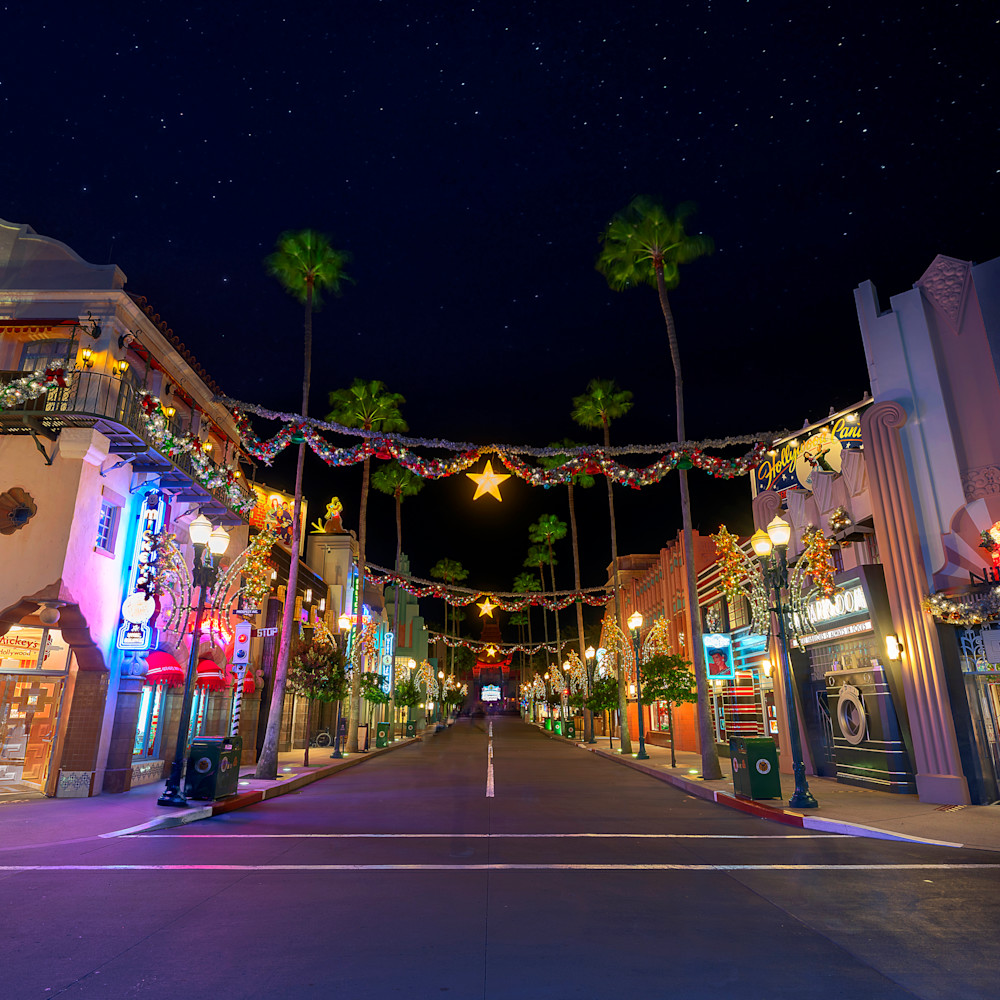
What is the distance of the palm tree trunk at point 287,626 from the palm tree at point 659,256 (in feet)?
34.7

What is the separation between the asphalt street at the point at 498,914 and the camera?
16.7 ft

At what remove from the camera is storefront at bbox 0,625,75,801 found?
17500mm

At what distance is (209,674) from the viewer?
71.9 feet

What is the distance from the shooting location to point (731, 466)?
21.3 meters

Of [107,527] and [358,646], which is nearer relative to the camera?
[107,527]

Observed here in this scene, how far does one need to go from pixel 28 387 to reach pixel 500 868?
614 inches

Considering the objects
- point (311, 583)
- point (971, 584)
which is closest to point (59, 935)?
point (971, 584)

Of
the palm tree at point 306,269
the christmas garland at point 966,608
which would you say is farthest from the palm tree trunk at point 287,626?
the christmas garland at point 966,608

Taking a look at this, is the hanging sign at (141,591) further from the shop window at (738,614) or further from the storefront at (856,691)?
the shop window at (738,614)

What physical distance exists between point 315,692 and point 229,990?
74.6 feet

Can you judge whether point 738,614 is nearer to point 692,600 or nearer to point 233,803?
point 692,600

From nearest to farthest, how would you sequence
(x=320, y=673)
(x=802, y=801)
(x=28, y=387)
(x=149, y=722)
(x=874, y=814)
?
(x=874, y=814), (x=802, y=801), (x=28, y=387), (x=149, y=722), (x=320, y=673)

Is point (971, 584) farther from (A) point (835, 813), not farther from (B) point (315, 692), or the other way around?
(B) point (315, 692)

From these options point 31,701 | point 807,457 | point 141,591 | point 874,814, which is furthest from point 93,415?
point 807,457
